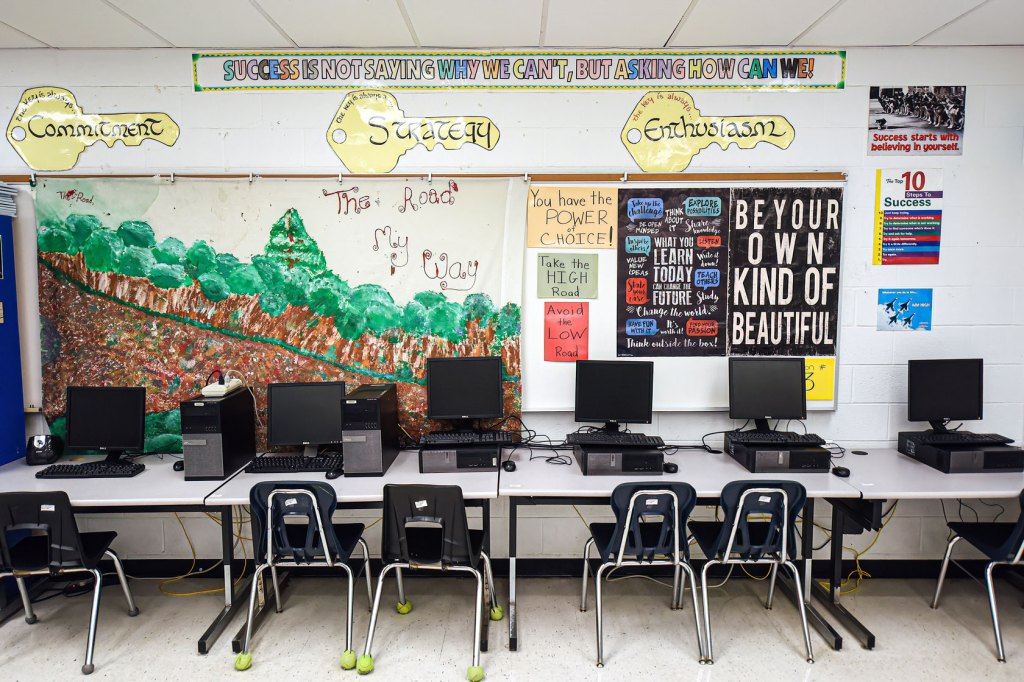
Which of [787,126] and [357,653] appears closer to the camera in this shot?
[357,653]

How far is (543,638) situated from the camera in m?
2.68

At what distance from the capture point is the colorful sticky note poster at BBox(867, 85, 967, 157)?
3.06m

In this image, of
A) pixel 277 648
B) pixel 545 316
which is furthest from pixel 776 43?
pixel 277 648

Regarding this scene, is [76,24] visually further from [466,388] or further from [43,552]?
[466,388]

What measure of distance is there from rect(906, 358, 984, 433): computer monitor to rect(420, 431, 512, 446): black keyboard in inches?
86.0

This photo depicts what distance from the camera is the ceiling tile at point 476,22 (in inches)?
101

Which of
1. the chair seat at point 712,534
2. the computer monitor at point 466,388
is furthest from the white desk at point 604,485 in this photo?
the computer monitor at point 466,388

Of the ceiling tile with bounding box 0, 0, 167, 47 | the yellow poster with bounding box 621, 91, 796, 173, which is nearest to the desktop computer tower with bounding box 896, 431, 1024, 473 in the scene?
the yellow poster with bounding box 621, 91, 796, 173

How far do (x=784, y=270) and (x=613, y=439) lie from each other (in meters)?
1.35

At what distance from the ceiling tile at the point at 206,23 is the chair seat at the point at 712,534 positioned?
3.21 meters

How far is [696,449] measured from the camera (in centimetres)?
318

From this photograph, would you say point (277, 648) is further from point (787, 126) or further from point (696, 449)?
point (787, 126)

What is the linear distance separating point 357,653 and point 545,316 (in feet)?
6.18

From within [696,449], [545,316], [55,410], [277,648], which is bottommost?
[277,648]
